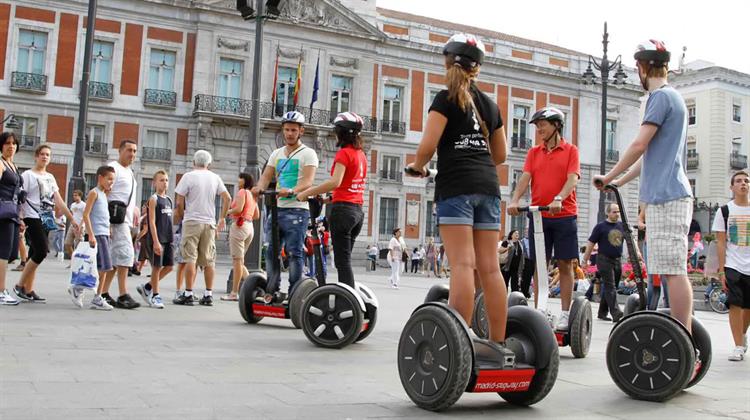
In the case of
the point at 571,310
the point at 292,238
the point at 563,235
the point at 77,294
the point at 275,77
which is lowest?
the point at 77,294

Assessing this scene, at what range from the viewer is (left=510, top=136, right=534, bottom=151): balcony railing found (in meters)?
43.2

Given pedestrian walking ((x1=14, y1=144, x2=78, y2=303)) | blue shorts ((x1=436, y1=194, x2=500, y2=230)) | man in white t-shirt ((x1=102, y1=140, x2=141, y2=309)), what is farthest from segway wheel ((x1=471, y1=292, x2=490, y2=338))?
pedestrian walking ((x1=14, y1=144, x2=78, y2=303))

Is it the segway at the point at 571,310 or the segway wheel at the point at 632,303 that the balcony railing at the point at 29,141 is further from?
the segway wheel at the point at 632,303

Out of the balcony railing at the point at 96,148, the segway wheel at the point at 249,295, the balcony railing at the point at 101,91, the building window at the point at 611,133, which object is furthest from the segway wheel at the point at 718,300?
the building window at the point at 611,133

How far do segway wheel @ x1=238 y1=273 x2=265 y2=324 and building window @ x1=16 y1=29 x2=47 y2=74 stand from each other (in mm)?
28983

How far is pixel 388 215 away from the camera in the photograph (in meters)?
39.3

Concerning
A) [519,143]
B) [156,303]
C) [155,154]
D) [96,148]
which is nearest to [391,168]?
[519,143]

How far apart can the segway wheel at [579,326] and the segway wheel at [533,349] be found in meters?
2.14

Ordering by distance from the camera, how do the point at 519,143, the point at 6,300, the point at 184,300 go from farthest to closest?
1. the point at 519,143
2. the point at 184,300
3. the point at 6,300

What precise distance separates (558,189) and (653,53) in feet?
5.60

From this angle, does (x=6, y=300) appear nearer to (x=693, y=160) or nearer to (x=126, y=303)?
(x=126, y=303)

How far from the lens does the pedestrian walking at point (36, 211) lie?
846 cm

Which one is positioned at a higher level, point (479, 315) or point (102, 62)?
point (102, 62)

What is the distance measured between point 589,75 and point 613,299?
15954 millimetres
